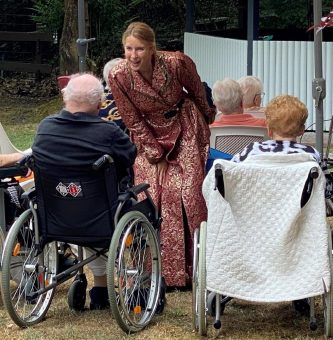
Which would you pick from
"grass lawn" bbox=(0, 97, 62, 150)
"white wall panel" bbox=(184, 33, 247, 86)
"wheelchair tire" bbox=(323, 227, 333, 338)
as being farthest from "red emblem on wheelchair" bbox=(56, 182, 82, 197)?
"grass lawn" bbox=(0, 97, 62, 150)

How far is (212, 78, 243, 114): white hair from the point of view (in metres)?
5.87

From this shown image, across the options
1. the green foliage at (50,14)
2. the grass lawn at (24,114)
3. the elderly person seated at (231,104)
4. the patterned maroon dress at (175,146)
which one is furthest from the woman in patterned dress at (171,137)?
the green foliage at (50,14)

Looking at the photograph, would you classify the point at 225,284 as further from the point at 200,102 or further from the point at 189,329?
the point at 200,102

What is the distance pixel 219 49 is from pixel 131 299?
27.2 ft

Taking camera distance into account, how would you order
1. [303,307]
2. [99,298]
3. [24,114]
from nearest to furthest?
1. [303,307]
2. [99,298]
3. [24,114]

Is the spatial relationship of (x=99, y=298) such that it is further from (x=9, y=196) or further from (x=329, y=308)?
(x=329, y=308)

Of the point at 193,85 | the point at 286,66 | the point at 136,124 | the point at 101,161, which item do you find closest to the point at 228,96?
the point at 193,85

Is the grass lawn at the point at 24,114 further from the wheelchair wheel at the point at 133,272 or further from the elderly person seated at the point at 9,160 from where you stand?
the wheelchair wheel at the point at 133,272

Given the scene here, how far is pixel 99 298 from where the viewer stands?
16.3 feet

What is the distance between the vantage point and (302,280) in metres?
4.17

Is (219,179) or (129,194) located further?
(129,194)

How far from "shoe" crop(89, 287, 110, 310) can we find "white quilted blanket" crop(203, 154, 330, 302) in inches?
34.0

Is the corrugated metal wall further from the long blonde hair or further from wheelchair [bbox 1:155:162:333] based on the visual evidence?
wheelchair [bbox 1:155:162:333]

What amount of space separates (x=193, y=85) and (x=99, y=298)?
1.31m
